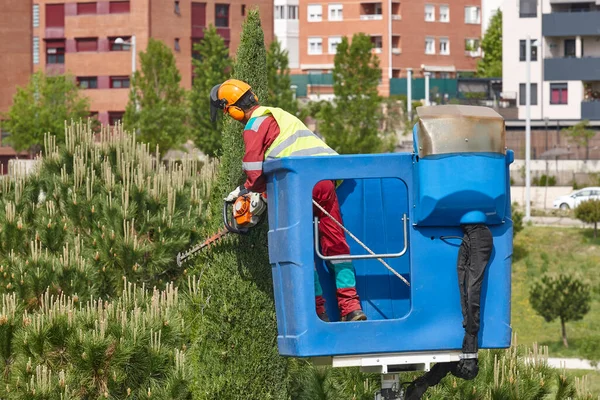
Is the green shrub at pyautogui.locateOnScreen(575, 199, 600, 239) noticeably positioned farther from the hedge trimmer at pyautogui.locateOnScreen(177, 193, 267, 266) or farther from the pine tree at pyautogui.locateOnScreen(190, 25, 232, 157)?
the hedge trimmer at pyautogui.locateOnScreen(177, 193, 267, 266)

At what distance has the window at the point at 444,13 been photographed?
3873 inches

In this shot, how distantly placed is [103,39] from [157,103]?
22.4 meters

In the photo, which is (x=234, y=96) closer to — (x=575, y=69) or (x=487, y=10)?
(x=575, y=69)

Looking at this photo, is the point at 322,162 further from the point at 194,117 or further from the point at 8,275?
the point at 194,117

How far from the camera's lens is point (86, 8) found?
81000 mm

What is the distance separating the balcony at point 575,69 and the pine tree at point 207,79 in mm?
21061

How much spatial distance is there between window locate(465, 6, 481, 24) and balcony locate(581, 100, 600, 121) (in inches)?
1271

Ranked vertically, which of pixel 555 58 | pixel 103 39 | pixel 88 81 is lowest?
pixel 88 81

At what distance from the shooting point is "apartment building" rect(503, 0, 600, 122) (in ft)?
227

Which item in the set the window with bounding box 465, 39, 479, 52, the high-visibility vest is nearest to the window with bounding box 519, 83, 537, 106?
the window with bounding box 465, 39, 479, 52

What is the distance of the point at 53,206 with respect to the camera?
63.3 ft

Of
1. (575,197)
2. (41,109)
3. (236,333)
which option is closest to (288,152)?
(236,333)

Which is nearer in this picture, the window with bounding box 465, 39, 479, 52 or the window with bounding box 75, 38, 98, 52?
the window with bounding box 75, 38, 98, 52

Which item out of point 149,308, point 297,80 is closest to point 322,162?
point 149,308
